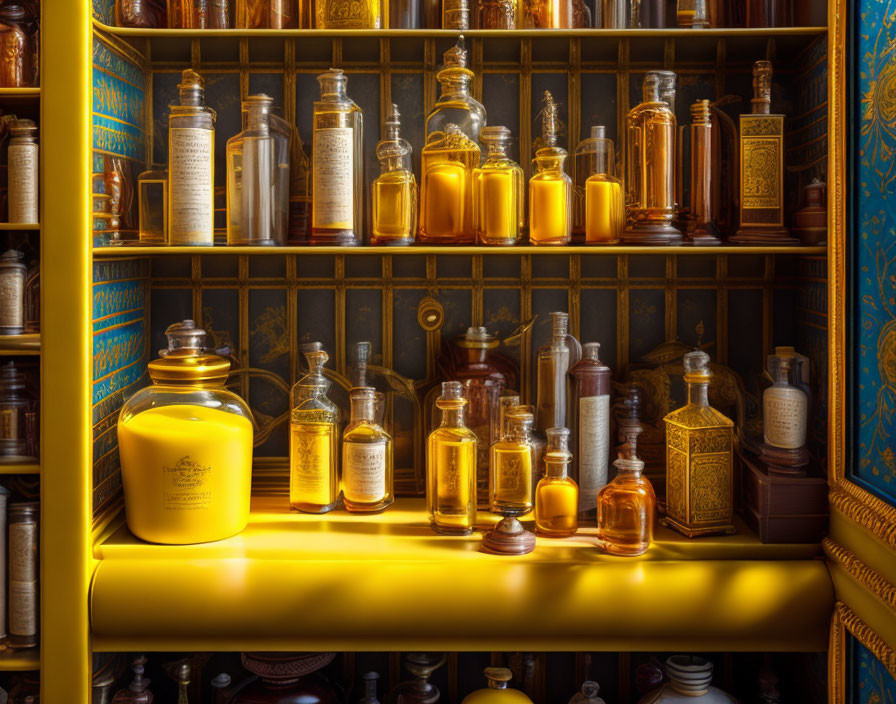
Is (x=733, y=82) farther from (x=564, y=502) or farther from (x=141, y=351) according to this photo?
(x=141, y=351)

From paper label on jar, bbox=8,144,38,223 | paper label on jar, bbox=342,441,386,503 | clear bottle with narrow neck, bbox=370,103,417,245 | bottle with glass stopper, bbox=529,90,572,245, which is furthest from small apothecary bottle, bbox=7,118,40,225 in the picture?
bottle with glass stopper, bbox=529,90,572,245

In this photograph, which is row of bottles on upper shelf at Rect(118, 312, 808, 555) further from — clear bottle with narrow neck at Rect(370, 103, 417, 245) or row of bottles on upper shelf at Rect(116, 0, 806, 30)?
row of bottles on upper shelf at Rect(116, 0, 806, 30)

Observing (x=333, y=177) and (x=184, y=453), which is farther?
(x=333, y=177)

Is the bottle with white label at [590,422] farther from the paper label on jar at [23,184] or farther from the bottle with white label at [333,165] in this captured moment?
the paper label on jar at [23,184]

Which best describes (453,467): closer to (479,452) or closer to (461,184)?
(479,452)

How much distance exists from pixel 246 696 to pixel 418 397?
70 cm

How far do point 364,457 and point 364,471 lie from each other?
32 millimetres

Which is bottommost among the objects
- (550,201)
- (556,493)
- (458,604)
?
(458,604)

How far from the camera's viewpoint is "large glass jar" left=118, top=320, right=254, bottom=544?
164 centimetres

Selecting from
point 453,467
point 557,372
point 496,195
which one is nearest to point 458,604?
point 453,467

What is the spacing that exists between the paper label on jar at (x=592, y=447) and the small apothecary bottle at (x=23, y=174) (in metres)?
1.08

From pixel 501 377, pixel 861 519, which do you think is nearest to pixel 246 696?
pixel 501 377

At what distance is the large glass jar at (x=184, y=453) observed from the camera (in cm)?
164

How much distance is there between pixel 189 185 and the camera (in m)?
1.72
